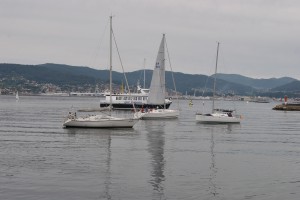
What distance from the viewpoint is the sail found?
87.6m

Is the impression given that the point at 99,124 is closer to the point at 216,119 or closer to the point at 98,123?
the point at 98,123

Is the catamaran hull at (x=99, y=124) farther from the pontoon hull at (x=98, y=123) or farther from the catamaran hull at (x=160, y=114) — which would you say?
the catamaran hull at (x=160, y=114)

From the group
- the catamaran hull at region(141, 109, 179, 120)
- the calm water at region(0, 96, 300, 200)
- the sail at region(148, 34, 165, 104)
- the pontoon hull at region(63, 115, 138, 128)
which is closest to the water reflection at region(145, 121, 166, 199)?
the calm water at region(0, 96, 300, 200)

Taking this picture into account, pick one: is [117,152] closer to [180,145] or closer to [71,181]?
[180,145]

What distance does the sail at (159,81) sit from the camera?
287ft

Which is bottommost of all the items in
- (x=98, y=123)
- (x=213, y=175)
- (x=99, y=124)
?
(x=213, y=175)

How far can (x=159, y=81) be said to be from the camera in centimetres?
8775

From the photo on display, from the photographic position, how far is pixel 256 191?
22.4m

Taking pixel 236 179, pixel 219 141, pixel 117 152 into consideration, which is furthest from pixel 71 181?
pixel 219 141

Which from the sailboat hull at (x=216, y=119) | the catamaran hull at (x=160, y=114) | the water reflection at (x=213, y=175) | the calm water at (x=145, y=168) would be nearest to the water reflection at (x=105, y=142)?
the calm water at (x=145, y=168)

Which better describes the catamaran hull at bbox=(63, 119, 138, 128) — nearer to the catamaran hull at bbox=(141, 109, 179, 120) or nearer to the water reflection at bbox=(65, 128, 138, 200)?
the water reflection at bbox=(65, 128, 138, 200)

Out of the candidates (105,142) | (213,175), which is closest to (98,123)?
(105,142)

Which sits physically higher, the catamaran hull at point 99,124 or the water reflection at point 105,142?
the catamaran hull at point 99,124

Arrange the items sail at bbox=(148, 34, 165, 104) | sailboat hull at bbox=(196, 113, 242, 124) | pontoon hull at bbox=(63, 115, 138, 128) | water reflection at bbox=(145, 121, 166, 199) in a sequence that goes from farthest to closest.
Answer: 1. sail at bbox=(148, 34, 165, 104)
2. sailboat hull at bbox=(196, 113, 242, 124)
3. pontoon hull at bbox=(63, 115, 138, 128)
4. water reflection at bbox=(145, 121, 166, 199)
